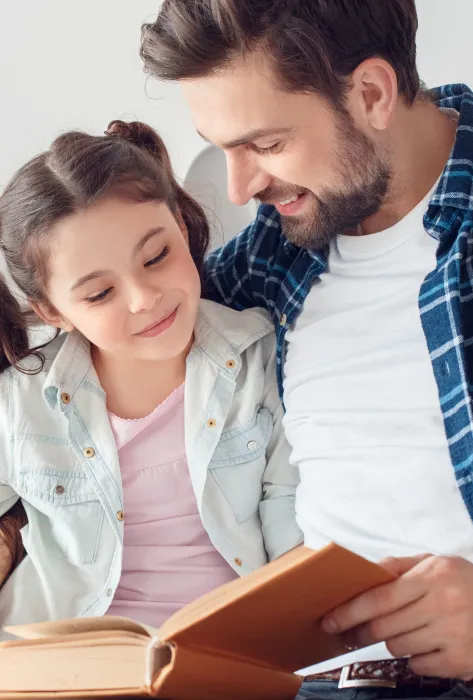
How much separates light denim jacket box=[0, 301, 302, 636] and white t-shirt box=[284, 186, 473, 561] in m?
0.06

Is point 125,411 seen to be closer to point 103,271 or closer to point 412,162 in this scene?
point 103,271

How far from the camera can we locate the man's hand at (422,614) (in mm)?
813

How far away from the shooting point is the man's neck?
127cm

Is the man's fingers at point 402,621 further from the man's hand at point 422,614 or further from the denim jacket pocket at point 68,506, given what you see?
the denim jacket pocket at point 68,506

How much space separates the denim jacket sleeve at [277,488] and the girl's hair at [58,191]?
33 centimetres

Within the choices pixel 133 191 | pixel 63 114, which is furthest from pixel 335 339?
pixel 63 114

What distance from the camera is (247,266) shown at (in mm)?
1400

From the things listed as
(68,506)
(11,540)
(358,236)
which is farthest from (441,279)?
(11,540)

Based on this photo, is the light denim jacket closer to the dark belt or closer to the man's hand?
the dark belt

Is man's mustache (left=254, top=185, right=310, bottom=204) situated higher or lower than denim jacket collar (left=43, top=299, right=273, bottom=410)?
higher

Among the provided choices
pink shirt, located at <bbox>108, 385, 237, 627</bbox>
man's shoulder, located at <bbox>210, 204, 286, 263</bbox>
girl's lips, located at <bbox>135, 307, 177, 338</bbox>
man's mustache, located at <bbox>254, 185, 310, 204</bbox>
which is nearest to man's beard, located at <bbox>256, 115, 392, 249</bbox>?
man's mustache, located at <bbox>254, 185, 310, 204</bbox>

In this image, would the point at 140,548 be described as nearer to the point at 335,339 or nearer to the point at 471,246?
the point at 335,339

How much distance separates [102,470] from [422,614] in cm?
58

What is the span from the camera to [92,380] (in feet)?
4.32
